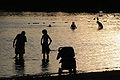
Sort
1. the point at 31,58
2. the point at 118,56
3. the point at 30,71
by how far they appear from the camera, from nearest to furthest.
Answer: the point at 30,71, the point at 31,58, the point at 118,56

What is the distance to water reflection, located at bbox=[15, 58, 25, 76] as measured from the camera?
17703 millimetres

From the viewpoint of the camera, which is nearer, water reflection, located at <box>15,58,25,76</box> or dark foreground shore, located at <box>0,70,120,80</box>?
dark foreground shore, located at <box>0,70,120,80</box>

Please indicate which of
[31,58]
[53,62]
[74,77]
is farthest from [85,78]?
[31,58]

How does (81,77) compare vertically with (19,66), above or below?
below

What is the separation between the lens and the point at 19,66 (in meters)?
19.7

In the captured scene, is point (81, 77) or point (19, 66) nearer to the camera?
point (81, 77)

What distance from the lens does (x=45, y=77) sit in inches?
538

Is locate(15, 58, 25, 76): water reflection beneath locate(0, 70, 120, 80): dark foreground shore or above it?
above

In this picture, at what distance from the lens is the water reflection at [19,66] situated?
1770 cm

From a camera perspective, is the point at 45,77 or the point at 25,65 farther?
the point at 25,65
